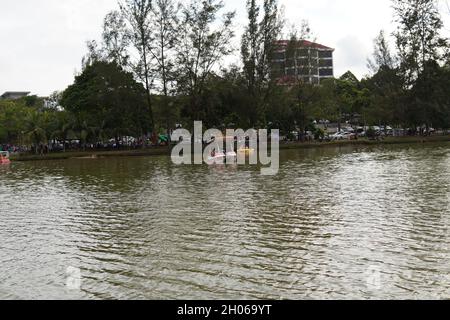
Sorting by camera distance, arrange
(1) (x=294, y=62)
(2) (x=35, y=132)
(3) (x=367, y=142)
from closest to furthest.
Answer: (2) (x=35, y=132) < (3) (x=367, y=142) < (1) (x=294, y=62)

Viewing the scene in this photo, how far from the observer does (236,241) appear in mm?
11586

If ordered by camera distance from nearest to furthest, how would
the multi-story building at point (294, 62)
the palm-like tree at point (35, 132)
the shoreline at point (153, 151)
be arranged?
1. the shoreline at point (153, 151)
2. the palm-like tree at point (35, 132)
3. the multi-story building at point (294, 62)

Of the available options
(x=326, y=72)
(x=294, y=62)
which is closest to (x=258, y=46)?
(x=294, y=62)

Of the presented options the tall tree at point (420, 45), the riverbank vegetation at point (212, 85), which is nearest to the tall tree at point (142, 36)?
the riverbank vegetation at point (212, 85)

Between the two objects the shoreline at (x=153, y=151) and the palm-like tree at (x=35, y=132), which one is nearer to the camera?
the shoreline at (x=153, y=151)

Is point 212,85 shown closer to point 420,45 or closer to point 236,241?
point 420,45

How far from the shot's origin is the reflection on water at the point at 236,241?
8.50 metres

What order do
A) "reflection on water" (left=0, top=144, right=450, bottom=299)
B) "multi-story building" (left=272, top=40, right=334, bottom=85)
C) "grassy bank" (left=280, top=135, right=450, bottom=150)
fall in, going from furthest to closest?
"multi-story building" (left=272, top=40, right=334, bottom=85) → "grassy bank" (left=280, top=135, right=450, bottom=150) → "reflection on water" (left=0, top=144, right=450, bottom=299)

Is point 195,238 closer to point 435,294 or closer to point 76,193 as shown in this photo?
point 435,294

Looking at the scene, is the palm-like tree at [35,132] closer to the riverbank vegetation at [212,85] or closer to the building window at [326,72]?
the riverbank vegetation at [212,85]

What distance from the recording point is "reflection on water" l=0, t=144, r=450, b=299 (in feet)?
27.9

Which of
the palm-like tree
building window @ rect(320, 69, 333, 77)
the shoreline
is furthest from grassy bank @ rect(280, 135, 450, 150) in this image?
building window @ rect(320, 69, 333, 77)

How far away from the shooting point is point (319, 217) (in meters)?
14.0

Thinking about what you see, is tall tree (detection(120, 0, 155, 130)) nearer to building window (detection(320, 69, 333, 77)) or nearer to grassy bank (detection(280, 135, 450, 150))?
grassy bank (detection(280, 135, 450, 150))
